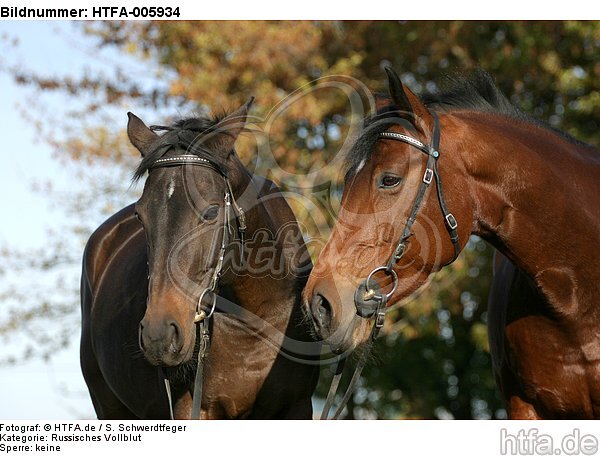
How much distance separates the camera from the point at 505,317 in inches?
187

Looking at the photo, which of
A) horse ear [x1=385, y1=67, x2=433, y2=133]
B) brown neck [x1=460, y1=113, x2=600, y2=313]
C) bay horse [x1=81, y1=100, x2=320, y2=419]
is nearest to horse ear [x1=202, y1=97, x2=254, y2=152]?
bay horse [x1=81, y1=100, x2=320, y2=419]

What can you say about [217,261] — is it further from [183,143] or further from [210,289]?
[183,143]

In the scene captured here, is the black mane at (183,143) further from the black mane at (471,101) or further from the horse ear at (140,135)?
the black mane at (471,101)

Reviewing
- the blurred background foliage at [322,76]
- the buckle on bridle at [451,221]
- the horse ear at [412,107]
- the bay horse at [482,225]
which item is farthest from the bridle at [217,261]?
the blurred background foliage at [322,76]

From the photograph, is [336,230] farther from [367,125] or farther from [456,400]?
[456,400]

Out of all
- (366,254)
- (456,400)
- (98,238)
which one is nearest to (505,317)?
(366,254)

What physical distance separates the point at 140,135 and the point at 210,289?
3.75 feet

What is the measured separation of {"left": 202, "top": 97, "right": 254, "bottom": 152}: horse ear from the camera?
190 inches

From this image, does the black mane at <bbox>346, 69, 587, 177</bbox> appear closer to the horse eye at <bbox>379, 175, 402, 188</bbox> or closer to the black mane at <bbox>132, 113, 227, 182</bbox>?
the horse eye at <bbox>379, 175, 402, 188</bbox>

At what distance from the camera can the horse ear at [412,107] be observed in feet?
13.1

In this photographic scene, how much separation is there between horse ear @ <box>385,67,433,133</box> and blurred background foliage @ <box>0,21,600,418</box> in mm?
7244

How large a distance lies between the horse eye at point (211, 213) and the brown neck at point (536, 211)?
4.52 feet

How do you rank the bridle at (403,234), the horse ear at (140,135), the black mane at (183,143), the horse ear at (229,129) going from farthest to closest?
the horse ear at (140,135) < the horse ear at (229,129) < the black mane at (183,143) < the bridle at (403,234)
